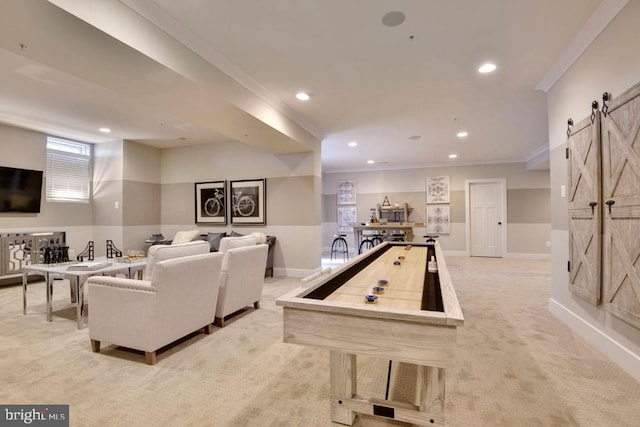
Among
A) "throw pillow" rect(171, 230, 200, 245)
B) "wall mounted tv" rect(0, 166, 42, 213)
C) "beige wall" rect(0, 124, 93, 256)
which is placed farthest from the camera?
"throw pillow" rect(171, 230, 200, 245)

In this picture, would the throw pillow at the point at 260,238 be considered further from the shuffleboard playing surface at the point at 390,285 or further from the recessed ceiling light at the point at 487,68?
the recessed ceiling light at the point at 487,68

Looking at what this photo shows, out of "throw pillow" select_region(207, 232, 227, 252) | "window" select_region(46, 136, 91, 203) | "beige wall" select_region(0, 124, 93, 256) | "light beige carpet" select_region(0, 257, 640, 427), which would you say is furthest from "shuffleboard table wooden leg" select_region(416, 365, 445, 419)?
"window" select_region(46, 136, 91, 203)

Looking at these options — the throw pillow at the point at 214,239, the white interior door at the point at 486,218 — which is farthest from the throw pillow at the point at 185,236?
the white interior door at the point at 486,218

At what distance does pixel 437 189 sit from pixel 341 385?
7786mm

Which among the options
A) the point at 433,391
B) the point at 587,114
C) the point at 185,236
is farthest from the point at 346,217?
the point at 433,391

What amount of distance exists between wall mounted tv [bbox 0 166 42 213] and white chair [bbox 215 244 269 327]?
14.4 ft

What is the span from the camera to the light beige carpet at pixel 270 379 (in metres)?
1.69

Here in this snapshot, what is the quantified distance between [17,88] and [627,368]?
6.61 meters

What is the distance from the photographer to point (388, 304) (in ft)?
4.61

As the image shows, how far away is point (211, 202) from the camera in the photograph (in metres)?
6.39

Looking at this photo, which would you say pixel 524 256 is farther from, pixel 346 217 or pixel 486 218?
→ pixel 346 217

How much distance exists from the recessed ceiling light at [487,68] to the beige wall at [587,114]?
68 cm

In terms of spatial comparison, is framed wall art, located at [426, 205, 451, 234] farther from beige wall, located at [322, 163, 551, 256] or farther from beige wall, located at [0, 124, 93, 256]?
beige wall, located at [0, 124, 93, 256]

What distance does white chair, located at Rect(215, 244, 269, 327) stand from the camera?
3033 millimetres
